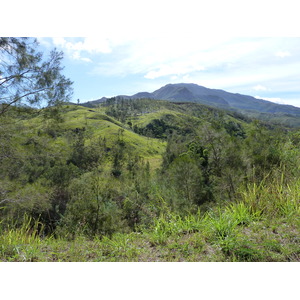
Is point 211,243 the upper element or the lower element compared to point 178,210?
upper

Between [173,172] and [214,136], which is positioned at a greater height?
[214,136]

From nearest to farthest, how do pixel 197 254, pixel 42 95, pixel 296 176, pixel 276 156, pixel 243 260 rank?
1. pixel 243 260
2. pixel 197 254
3. pixel 296 176
4. pixel 276 156
5. pixel 42 95

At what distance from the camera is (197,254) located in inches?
98.1

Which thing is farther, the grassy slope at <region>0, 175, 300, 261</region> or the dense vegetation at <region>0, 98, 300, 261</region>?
the dense vegetation at <region>0, 98, 300, 261</region>

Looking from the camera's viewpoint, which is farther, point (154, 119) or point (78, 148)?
point (154, 119)

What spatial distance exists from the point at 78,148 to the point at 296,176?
36.7 meters

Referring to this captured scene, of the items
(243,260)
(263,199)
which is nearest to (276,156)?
(263,199)

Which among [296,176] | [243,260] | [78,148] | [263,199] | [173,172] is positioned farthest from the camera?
[78,148]

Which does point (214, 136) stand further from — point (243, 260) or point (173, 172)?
point (243, 260)

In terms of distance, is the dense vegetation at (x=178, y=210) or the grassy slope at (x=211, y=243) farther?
the dense vegetation at (x=178, y=210)

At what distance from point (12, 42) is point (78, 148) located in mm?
32850

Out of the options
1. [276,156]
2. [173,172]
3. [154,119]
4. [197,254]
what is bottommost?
[173,172]

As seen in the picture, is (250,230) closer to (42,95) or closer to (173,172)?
(42,95)

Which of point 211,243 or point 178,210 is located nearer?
point 211,243
